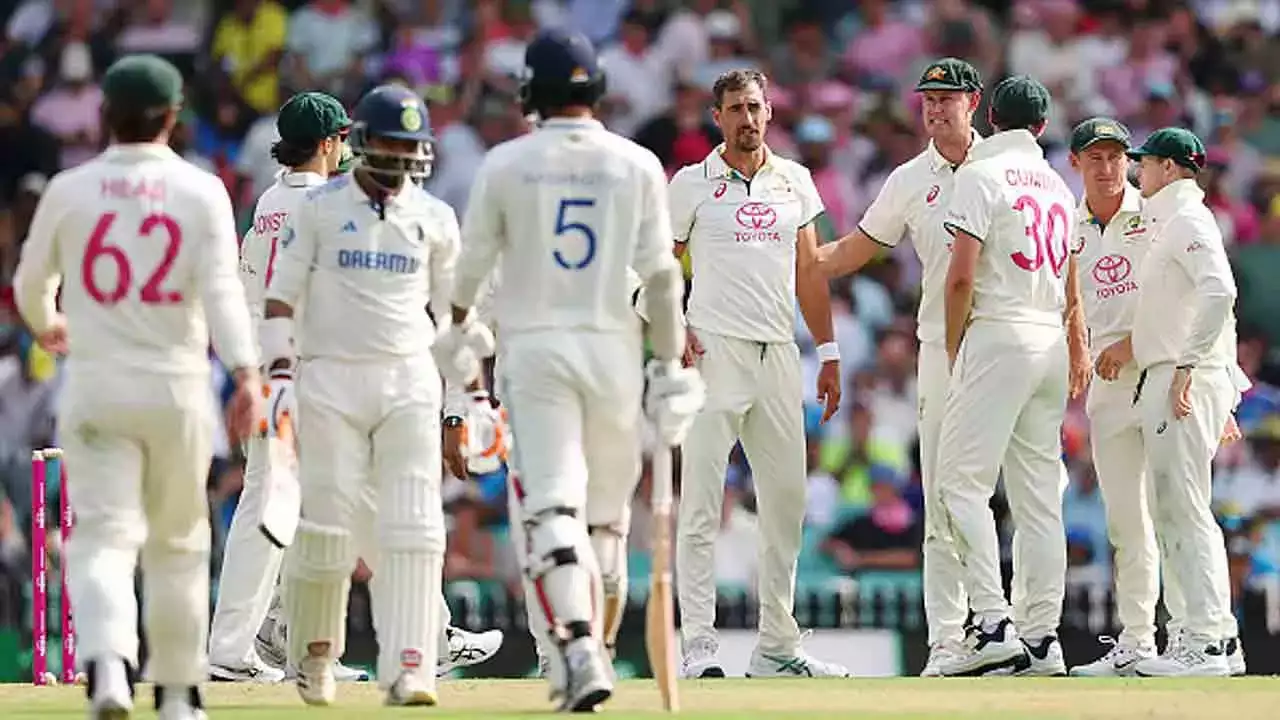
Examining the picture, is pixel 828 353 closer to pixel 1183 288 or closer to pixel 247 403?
pixel 1183 288

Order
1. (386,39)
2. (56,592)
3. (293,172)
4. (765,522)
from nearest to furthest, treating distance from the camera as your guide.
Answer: (293,172), (765,522), (56,592), (386,39)

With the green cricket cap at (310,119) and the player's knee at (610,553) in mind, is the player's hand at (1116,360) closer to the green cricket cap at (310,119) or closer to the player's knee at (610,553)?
the green cricket cap at (310,119)

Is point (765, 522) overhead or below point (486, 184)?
below

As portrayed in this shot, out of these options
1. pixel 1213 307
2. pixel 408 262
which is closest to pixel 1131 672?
pixel 1213 307

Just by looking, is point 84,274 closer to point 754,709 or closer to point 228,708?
point 228,708

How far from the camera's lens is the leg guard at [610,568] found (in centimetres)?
1000

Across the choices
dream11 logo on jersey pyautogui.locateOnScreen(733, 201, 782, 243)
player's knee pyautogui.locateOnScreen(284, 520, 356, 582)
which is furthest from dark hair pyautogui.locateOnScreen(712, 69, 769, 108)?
player's knee pyautogui.locateOnScreen(284, 520, 356, 582)

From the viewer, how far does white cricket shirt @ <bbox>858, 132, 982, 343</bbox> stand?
1312 cm

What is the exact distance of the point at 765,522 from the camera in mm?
13016

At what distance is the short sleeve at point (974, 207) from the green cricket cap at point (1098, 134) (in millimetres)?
1224

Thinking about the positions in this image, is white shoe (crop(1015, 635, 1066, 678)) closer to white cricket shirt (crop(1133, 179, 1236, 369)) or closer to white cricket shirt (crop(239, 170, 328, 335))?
white cricket shirt (crop(1133, 179, 1236, 369))

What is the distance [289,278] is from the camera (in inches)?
404

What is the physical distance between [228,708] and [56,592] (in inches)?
219

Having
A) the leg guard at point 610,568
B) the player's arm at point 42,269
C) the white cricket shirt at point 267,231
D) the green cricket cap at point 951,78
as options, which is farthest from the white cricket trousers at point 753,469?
the player's arm at point 42,269
